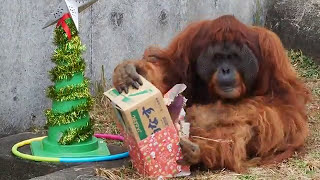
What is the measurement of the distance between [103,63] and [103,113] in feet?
0.96

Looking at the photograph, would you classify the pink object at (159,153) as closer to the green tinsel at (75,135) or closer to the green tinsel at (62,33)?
the green tinsel at (75,135)

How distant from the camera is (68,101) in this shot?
2803 millimetres

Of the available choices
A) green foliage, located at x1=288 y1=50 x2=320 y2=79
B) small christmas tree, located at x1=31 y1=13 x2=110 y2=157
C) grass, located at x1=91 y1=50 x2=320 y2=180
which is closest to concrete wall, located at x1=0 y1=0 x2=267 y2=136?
grass, located at x1=91 y1=50 x2=320 y2=180

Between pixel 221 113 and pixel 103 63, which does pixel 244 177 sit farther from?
pixel 103 63

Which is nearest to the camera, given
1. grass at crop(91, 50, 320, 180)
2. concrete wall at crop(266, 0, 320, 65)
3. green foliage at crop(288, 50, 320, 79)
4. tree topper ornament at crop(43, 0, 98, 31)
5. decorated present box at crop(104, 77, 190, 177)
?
decorated present box at crop(104, 77, 190, 177)

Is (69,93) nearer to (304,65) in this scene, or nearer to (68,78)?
(68,78)

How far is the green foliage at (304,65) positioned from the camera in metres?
4.65

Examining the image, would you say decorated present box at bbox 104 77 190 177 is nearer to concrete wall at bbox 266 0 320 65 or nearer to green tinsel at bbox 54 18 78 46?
green tinsel at bbox 54 18 78 46

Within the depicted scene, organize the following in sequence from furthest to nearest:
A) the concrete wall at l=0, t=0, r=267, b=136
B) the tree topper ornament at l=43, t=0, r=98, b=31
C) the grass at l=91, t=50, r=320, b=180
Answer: the concrete wall at l=0, t=0, r=267, b=136 < the tree topper ornament at l=43, t=0, r=98, b=31 < the grass at l=91, t=50, r=320, b=180

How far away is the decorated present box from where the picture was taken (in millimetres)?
2375

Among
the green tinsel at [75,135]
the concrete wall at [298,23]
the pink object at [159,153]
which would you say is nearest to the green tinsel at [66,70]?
the green tinsel at [75,135]

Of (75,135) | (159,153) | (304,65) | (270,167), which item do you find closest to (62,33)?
(75,135)

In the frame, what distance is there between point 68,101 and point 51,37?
67 centimetres

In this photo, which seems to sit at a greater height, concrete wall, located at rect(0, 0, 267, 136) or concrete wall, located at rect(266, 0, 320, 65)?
concrete wall, located at rect(0, 0, 267, 136)
